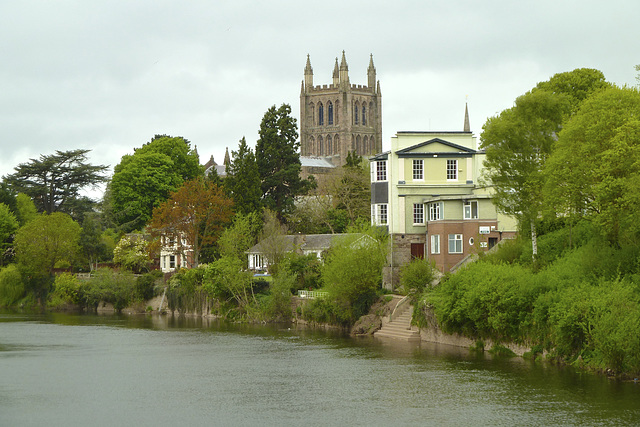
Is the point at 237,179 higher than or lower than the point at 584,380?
higher

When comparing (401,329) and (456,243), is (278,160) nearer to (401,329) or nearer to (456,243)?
(456,243)

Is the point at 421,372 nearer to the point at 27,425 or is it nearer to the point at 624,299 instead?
the point at 624,299

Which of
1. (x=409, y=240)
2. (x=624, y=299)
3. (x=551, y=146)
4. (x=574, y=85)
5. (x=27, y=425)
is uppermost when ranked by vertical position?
(x=574, y=85)

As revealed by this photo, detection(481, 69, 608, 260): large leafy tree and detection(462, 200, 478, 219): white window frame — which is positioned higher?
detection(481, 69, 608, 260): large leafy tree

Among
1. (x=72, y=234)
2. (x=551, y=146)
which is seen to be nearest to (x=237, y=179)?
(x=72, y=234)

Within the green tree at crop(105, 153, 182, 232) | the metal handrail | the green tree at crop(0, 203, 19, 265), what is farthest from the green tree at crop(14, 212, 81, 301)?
the metal handrail

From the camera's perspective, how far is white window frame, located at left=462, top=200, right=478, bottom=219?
6538cm

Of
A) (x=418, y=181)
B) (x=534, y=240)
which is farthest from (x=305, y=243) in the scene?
(x=534, y=240)

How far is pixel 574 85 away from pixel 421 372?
2964cm

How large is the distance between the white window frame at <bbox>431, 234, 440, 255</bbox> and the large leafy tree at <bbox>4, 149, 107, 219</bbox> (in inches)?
2519

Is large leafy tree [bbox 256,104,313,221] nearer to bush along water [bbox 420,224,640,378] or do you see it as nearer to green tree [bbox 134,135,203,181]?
green tree [bbox 134,135,203,181]

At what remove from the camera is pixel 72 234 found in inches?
3959

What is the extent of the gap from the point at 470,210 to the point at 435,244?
369 cm

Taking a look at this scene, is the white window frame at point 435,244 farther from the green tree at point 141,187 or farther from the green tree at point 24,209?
the green tree at point 24,209
